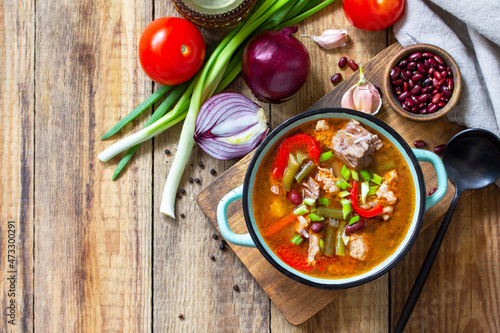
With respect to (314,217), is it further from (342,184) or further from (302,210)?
(342,184)

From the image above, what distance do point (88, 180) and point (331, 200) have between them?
1.31 meters

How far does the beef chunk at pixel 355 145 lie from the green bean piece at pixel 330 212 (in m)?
0.20

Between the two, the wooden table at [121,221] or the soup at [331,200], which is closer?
the soup at [331,200]

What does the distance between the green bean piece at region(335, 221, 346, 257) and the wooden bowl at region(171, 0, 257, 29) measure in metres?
1.08

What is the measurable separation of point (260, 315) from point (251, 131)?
96cm

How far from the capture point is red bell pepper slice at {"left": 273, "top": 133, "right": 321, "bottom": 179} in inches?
66.9

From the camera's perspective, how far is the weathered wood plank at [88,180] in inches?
84.8

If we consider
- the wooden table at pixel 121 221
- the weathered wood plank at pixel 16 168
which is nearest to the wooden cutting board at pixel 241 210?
the wooden table at pixel 121 221

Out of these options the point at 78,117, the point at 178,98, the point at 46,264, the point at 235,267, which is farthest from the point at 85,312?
the point at 178,98

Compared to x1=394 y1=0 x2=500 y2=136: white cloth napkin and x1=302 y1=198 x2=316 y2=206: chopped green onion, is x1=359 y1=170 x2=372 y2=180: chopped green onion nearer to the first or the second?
x1=302 y1=198 x2=316 y2=206: chopped green onion

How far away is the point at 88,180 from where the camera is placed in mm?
2178

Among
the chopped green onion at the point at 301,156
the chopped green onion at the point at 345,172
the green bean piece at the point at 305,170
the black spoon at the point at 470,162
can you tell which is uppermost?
the chopped green onion at the point at 301,156

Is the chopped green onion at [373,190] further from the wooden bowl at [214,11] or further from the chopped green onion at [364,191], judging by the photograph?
the wooden bowl at [214,11]

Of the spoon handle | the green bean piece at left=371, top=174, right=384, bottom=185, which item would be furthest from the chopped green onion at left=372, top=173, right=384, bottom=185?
the spoon handle
